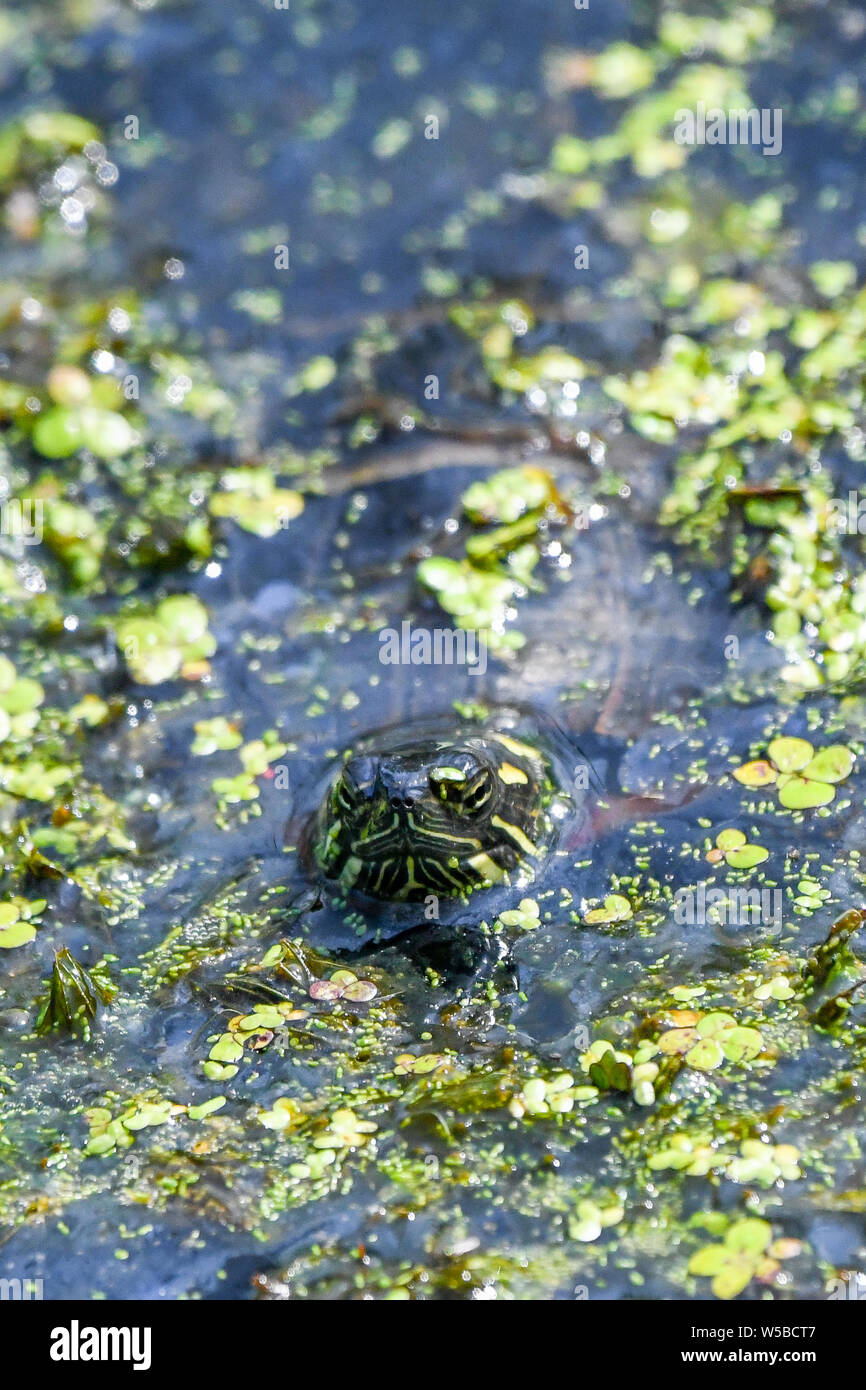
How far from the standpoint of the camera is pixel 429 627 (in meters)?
6.61

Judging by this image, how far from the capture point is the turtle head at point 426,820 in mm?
4922

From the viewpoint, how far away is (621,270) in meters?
8.48

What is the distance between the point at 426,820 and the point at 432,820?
0.08 ft

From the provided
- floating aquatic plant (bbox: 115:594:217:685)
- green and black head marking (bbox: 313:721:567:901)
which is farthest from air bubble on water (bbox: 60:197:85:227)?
green and black head marking (bbox: 313:721:567:901)

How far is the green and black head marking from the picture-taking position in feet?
16.2

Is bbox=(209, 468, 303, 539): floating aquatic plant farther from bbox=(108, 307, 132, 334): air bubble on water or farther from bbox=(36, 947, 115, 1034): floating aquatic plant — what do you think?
bbox=(36, 947, 115, 1034): floating aquatic plant

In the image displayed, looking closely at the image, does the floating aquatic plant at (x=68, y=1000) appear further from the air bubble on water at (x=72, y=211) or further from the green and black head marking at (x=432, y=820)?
the air bubble on water at (x=72, y=211)

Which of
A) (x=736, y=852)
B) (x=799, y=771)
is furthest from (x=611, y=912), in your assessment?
(x=799, y=771)

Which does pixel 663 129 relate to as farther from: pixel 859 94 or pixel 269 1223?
pixel 269 1223

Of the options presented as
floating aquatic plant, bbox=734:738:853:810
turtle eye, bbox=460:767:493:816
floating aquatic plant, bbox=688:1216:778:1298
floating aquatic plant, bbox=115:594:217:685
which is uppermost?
floating aquatic plant, bbox=115:594:217:685

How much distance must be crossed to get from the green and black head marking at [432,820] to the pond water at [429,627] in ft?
0.43

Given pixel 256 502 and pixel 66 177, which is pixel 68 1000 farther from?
pixel 66 177

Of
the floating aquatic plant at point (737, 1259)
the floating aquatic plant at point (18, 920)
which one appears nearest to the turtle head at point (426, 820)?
the floating aquatic plant at point (18, 920)
